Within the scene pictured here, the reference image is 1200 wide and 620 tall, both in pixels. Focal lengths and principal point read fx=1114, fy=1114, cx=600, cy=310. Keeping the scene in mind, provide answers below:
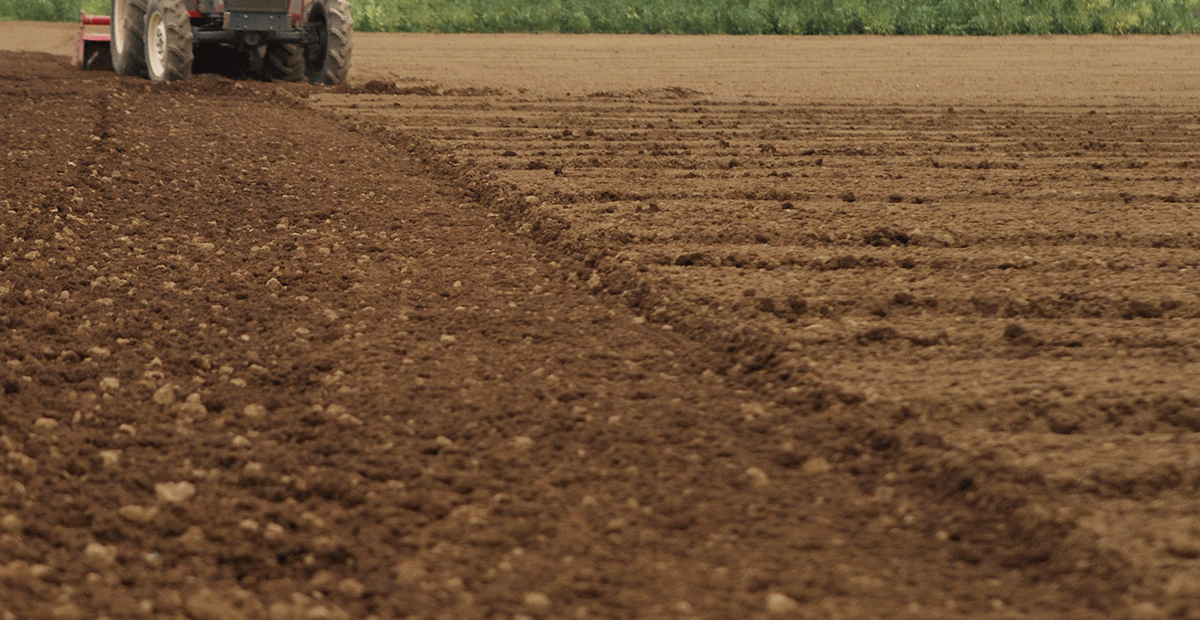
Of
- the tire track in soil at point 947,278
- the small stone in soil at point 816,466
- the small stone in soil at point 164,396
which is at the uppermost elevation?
the tire track in soil at point 947,278

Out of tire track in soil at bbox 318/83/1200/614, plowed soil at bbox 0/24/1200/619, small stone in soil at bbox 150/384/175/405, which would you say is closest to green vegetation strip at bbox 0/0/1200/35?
tire track in soil at bbox 318/83/1200/614

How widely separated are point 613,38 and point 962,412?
16877 millimetres

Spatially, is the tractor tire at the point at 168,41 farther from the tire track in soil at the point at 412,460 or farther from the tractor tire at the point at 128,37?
the tire track in soil at the point at 412,460

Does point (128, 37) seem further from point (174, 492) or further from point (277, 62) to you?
point (174, 492)

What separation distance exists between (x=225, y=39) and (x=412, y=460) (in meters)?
8.49

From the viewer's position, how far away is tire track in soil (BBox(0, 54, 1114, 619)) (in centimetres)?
227

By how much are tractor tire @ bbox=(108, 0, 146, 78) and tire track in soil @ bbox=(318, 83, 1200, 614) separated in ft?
10.1

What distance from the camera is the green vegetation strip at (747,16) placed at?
20.3 metres

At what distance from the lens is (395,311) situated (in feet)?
13.0

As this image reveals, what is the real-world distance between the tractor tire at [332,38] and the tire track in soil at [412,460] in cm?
618

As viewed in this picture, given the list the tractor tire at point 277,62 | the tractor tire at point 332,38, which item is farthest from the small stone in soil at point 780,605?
the tractor tire at point 277,62

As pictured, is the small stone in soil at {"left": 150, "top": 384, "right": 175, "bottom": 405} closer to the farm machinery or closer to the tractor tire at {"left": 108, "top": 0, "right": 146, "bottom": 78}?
the farm machinery

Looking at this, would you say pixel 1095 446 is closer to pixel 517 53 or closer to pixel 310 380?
pixel 310 380

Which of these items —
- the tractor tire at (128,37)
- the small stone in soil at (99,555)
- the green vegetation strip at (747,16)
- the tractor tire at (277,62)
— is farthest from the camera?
the green vegetation strip at (747,16)
